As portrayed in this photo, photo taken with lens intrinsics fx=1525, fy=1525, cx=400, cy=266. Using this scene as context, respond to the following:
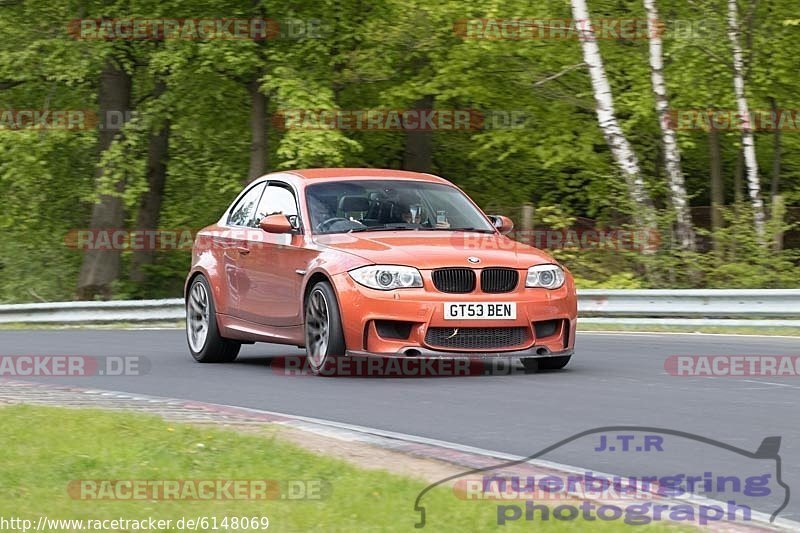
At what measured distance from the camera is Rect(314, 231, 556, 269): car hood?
37.6 ft

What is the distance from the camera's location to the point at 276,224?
1225 cm

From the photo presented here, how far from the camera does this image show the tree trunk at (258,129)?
98.0 ft

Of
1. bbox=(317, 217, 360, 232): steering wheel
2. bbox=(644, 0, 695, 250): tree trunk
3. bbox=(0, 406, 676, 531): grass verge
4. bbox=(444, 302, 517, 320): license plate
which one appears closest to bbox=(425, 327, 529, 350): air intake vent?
bbox=(444, 302, 517, 320): license plate

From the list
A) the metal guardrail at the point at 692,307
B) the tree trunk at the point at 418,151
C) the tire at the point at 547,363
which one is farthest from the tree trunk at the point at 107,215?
the tire at the point at 547,363

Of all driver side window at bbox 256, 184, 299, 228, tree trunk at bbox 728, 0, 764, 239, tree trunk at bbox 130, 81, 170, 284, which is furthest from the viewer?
tree trunk at bbox 130, 81, 170, 284

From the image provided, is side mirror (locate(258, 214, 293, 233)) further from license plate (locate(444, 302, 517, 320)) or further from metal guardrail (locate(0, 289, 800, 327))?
metal guardrail (locate(0, 289, 800, 327))

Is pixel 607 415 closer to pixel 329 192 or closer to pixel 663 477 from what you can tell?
pixel 663 477

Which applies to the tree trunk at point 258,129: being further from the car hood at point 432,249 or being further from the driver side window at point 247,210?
the car hood at point 432,249

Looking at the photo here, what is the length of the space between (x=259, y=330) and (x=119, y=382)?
1.35m

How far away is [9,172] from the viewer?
98.8 ft

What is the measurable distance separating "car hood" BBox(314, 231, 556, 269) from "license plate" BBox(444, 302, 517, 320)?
31cm

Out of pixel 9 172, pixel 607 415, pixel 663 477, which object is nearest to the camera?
pixel 663 477

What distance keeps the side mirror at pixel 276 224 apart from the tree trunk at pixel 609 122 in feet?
38.1

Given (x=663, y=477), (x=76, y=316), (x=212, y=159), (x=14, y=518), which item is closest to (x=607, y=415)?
(x=663, y=477)
